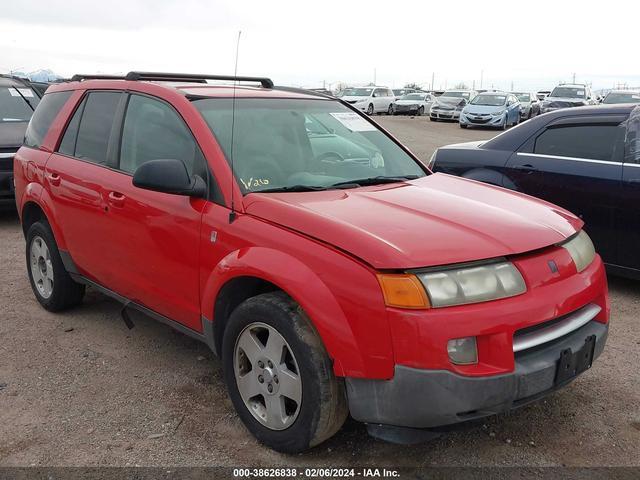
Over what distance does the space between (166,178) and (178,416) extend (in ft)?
4.08

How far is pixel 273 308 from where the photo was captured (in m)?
2.71

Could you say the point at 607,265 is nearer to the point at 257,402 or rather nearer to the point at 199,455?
the point at 257,402

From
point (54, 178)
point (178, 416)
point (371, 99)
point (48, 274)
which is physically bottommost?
point (178, 416)

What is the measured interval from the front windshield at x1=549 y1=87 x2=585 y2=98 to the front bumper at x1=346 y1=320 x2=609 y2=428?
25025 mm

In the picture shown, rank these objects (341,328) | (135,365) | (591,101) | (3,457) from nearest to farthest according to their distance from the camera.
Result: (341,328), (3,457), (135,365), (591,101)

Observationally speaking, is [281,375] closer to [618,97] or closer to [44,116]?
[44,116]

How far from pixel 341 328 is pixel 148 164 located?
1338 millimetres

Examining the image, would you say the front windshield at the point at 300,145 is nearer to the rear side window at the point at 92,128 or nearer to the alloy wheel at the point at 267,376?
the alloy wheel at the point at 267,376

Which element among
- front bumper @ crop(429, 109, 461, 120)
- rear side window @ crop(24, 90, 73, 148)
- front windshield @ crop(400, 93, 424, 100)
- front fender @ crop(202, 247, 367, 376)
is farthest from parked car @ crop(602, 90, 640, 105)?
front fender @ crop(202, 247, 367, 376)

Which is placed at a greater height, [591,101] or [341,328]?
[591,101]

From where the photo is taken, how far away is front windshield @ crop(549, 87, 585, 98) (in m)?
25.0

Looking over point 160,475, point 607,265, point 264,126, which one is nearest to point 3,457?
point 160,475

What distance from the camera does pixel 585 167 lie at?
525 cm

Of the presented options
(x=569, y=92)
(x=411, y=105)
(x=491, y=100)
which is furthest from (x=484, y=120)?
(x=411, y=105)
